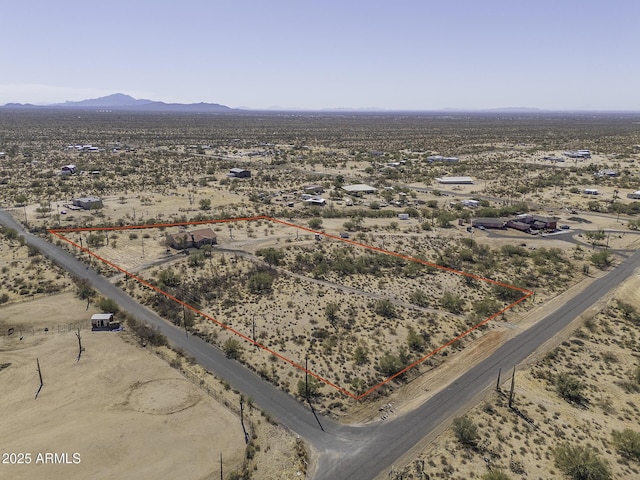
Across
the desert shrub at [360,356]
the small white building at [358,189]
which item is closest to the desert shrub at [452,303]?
the desert shrub at [360,356]

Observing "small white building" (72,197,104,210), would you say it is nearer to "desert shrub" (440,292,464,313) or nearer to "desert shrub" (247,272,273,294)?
"desert shrub" (247,272,273,294)

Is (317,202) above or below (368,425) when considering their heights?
above

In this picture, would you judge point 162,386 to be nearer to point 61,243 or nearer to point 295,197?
point 61,243

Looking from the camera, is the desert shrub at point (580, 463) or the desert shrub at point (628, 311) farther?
the desert shrub at point (628, 311)

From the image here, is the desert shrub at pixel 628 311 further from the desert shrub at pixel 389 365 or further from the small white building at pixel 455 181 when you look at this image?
the small white building at pixel 455 181

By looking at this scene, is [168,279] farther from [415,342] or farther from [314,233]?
[415,342]

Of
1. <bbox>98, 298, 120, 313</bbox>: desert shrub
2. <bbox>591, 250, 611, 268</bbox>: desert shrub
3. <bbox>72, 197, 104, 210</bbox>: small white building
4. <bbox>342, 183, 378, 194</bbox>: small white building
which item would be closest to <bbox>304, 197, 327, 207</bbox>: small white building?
<bbox>342, 183, 378, 194</bbox>: small white building

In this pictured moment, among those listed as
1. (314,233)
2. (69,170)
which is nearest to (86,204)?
(69,170)
